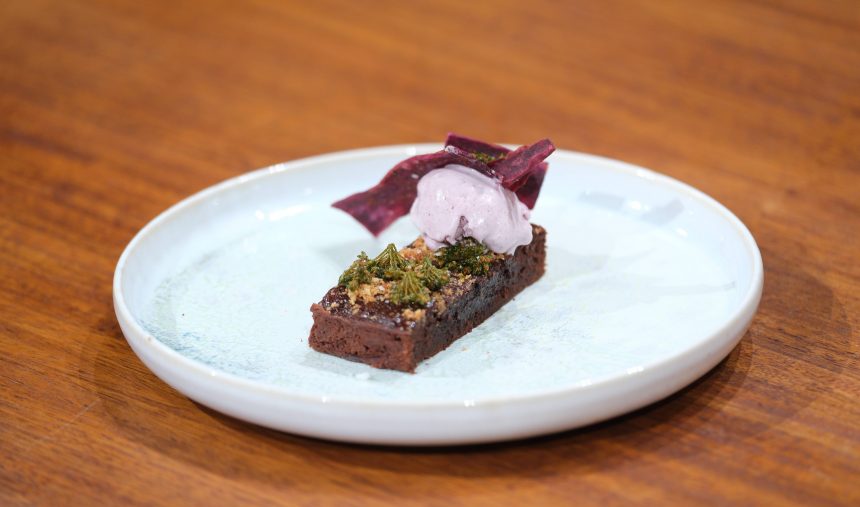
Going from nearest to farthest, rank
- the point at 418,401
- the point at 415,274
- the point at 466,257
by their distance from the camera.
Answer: the point at 418,401
the point at 415,274
the point at 466,257

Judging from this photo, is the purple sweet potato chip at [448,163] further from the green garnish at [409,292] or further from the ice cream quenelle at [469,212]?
the green garnish at [409,292]

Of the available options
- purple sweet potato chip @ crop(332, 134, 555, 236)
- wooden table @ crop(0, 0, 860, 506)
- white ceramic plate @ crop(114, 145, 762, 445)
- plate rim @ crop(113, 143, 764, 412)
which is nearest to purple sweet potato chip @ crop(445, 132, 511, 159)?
purple sweet potato chip @ crop(332, 134, 555, 236)

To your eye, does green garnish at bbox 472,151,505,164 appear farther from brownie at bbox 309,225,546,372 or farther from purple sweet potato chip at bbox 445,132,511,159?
brownie at bbox 309,225,546,372

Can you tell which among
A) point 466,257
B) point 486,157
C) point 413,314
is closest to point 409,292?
point 413,314

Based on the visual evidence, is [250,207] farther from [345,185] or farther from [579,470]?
[579,470]

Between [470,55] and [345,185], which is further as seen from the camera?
[470,55]

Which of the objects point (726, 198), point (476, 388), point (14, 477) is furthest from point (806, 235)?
point (14, 477)

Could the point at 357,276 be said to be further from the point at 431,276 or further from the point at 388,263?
the point at 431,276
